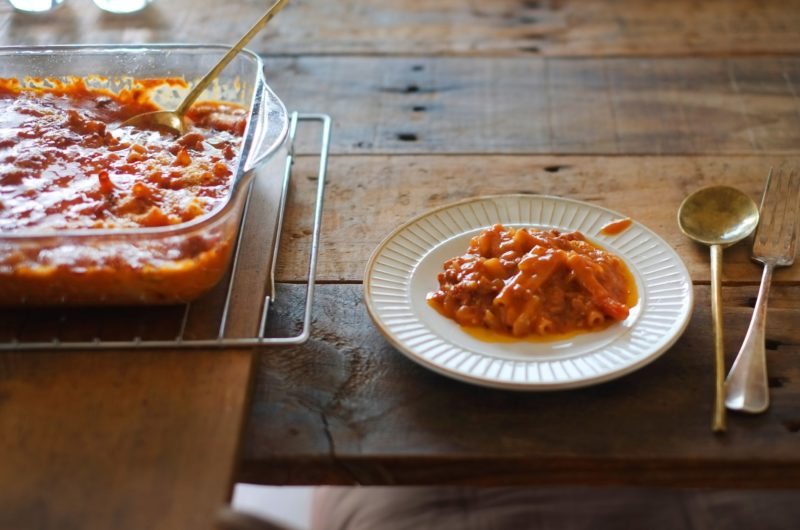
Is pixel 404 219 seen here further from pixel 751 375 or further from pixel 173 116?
pixel 751 375

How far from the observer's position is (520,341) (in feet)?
3.39

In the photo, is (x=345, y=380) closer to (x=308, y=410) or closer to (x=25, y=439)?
(x=308, y=410)

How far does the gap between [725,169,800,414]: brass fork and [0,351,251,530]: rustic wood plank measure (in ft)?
1.93

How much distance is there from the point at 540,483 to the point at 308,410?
0.93 feet

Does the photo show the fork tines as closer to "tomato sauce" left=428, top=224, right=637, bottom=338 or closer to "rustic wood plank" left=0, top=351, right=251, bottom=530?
"tomato sauce" left=428, top=224, right=637, bottom=338

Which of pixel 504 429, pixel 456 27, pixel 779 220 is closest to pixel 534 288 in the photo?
pixel 504 429

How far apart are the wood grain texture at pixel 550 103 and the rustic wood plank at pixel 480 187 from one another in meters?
0.04

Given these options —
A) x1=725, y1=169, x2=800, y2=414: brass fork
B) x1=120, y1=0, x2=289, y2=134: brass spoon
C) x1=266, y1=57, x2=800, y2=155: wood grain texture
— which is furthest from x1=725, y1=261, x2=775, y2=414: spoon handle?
x1=120, y1=0, x2=289, y2=134: brass spoon

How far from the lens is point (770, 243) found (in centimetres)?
124

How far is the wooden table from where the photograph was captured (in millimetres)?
941

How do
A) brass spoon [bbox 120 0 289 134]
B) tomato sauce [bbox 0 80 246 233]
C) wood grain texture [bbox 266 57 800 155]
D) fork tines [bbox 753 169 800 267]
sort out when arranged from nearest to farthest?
tomato sauce [bbox 0 80 246 233] < fork tines [bbox 753 169 800 267] < brass spoon [bbox 120 0 289 134] < wood grain texture [bbox 266 57 800 155]

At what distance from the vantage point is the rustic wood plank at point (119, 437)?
0.86 meters

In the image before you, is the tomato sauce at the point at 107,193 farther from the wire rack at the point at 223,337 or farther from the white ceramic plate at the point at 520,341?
the white ceramic plate at the point at 520,341

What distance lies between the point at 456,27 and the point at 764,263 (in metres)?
0.96
